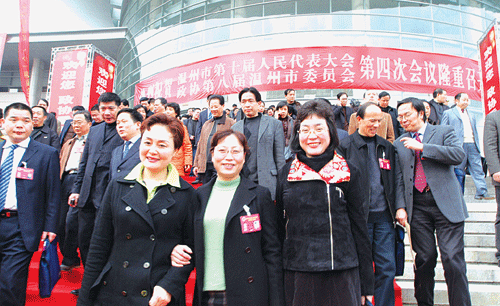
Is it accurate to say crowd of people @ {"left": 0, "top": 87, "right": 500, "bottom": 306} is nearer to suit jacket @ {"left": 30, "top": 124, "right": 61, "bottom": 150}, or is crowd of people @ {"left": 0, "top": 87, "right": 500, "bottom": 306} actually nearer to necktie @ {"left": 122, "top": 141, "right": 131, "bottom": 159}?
necktie @ {"left": 122, "top": 141, "right": 131, "bottom": 159}

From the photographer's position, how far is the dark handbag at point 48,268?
267 cm

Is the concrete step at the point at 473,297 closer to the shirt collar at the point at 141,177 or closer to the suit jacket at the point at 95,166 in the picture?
the shirt collar at the point at 141,177

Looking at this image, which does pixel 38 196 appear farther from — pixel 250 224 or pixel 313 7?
pixel 313 7

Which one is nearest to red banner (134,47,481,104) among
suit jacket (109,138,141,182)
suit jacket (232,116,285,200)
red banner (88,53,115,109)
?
red banner (88,53,115,109)

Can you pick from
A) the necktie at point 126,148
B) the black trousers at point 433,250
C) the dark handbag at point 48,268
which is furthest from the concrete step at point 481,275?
the dark handbag at point 48,268

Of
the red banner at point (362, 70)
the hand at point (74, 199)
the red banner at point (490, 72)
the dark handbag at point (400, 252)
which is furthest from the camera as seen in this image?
the red banner at point (362, 70)

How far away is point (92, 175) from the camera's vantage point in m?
3.10

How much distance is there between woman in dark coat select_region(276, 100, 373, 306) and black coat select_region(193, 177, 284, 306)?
74 millimetres

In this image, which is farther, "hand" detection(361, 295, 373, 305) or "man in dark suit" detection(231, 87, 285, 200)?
"man in dark suit" detection(231, 87, 285, 200)

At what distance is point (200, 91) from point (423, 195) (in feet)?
30.2

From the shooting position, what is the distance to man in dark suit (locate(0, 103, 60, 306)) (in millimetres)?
2467

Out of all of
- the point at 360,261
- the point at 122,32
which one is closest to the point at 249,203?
the point at 360,261

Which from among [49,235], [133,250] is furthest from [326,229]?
[49,235]

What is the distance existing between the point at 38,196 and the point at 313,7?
37.3ft
